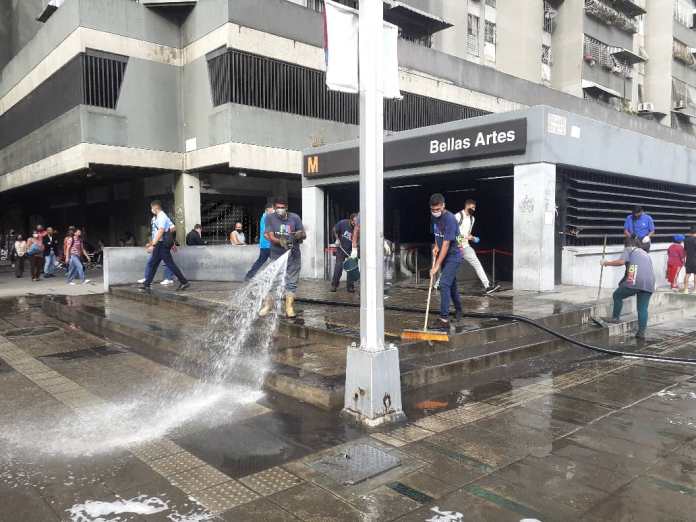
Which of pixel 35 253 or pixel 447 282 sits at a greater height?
pixel 35 253

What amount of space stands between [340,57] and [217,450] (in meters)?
3.24

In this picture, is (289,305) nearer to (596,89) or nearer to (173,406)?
(173,406)

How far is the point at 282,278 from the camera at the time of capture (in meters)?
8.45

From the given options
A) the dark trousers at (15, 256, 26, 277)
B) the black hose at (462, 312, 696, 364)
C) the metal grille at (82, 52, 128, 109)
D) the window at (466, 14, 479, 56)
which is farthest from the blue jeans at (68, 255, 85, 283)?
the window at (466, 14, 479, 56)

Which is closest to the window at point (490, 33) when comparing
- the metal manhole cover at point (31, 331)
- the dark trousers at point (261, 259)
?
the dark trousers at point (261, 259)

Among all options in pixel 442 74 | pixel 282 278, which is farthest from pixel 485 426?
pixel 442 74

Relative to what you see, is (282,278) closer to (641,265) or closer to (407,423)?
(407,423)

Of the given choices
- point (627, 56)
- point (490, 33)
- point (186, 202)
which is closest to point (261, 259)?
point (186, 202)

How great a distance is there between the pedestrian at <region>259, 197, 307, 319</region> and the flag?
365 centimetres

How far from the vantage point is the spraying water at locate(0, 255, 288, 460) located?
13.9ft

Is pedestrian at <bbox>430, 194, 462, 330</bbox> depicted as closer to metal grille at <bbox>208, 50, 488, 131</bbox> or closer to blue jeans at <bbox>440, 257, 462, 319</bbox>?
blue jeans at <bbox>440, 257, 462, 319</bbox>

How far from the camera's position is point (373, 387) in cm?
454

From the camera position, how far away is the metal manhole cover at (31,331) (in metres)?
8.56

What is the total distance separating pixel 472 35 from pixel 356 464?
3303 centimetres
